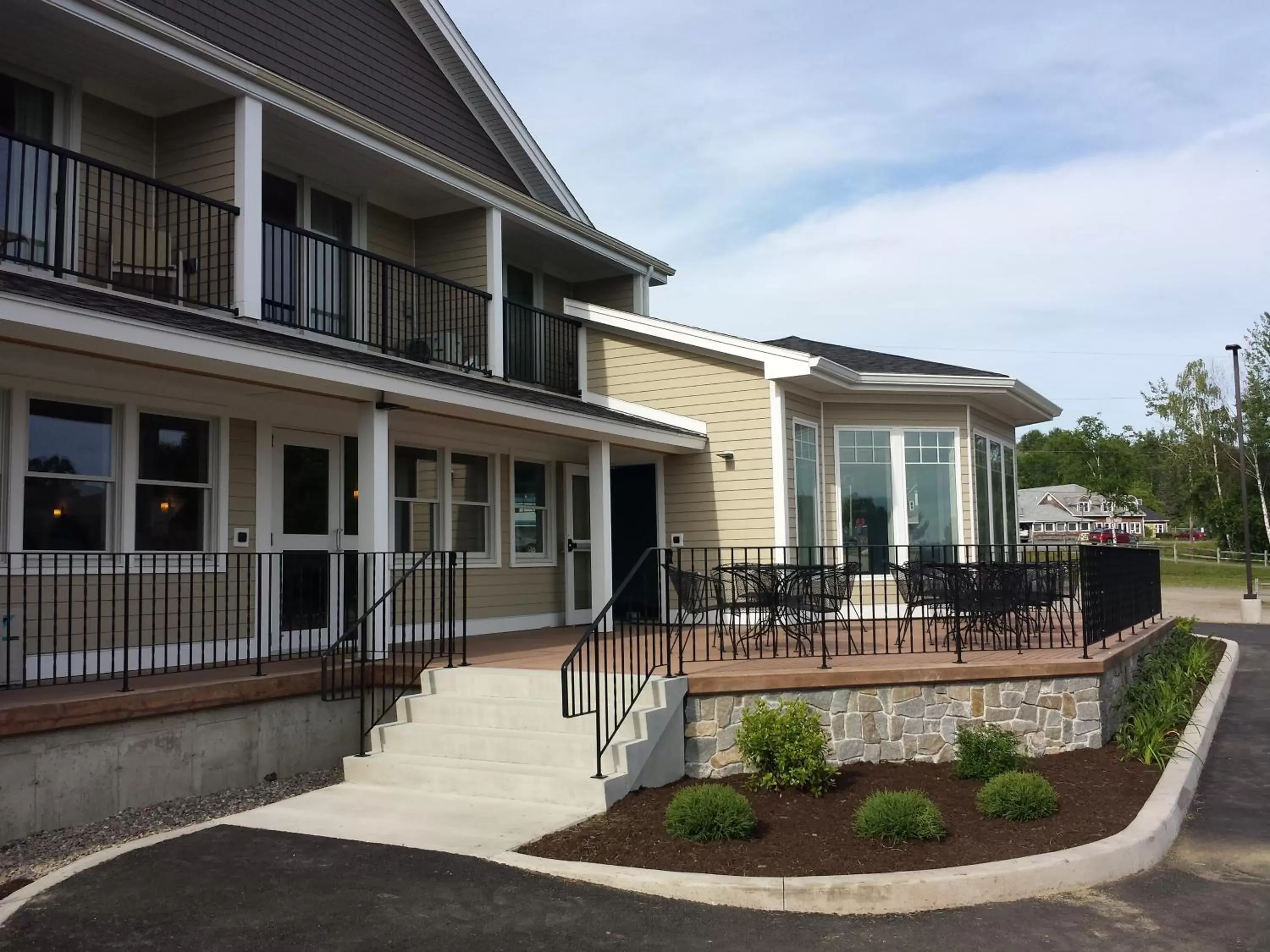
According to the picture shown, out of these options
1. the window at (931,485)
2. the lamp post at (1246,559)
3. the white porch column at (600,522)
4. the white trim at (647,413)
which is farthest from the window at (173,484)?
the lamp post at (1246,559)

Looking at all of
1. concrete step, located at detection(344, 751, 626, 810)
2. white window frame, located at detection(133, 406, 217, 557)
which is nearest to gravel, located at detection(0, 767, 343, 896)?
concrete step, located at detection(344, 751, 626, 810)

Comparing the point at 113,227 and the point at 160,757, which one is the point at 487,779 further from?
the point at 113,227

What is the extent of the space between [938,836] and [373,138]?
28.5 ft

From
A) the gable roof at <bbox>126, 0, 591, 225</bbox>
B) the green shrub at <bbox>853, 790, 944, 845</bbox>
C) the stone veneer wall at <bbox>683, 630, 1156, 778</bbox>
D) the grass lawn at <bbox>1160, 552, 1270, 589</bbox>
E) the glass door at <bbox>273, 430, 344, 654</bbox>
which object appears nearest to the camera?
the green shrub at <bbox>853, 790, 944, 845</bbox>

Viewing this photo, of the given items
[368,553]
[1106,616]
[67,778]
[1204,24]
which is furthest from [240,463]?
[1204,24]

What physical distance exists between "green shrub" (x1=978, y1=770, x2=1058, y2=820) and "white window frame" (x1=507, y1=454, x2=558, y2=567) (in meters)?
7.48

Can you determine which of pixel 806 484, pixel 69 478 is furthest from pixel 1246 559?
pixel 69 478

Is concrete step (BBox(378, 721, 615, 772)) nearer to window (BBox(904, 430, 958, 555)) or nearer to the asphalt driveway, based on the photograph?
the asphalt driveway

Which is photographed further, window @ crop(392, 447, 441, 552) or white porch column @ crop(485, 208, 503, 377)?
white porch column @ crop(485, 208, 503, 377)

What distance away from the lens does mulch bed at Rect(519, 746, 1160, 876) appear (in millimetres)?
5676

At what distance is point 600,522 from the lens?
12.6 m

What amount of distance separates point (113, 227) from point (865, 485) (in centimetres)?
934

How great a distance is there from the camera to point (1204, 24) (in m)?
10.4

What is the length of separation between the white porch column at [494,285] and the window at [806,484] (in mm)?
3828
